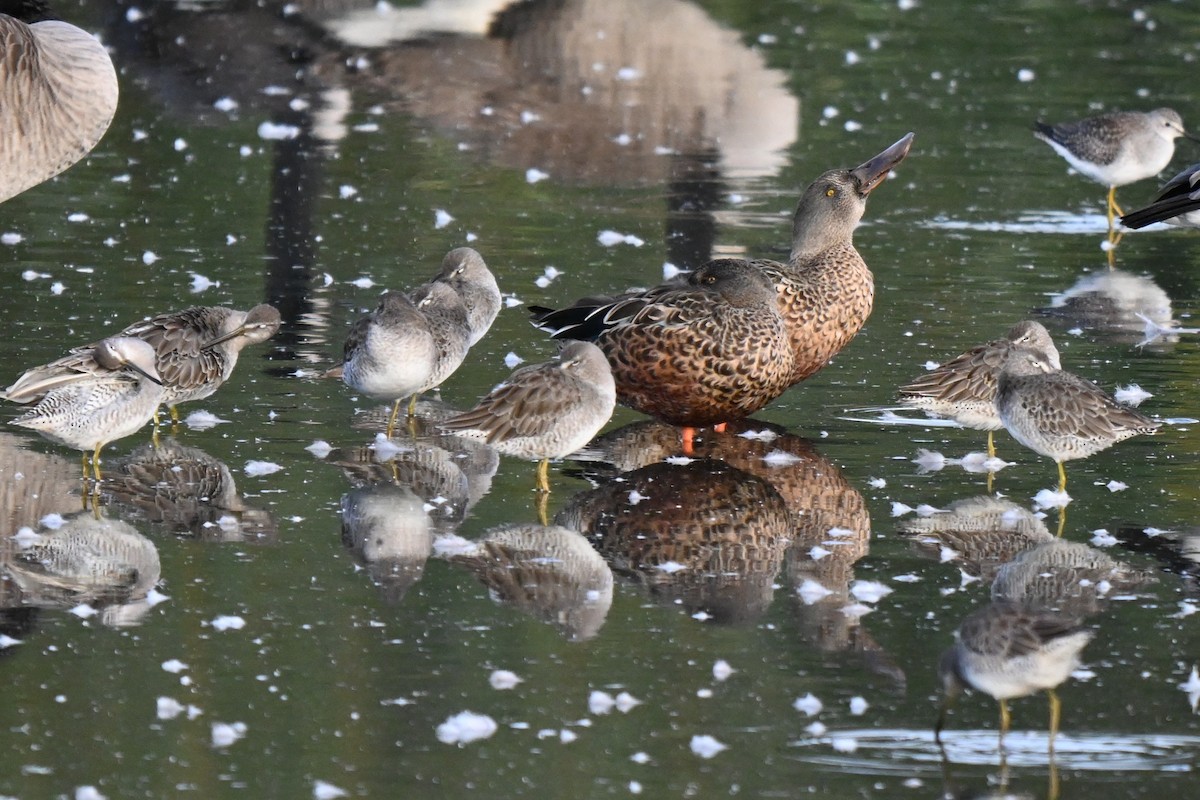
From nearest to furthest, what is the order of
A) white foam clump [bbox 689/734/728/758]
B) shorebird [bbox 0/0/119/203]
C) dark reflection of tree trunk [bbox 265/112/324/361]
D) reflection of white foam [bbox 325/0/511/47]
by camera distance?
white foam clump [bbox 689/734/728/758] < shorebird [bbox 0/0/119/203] < dark reflection of tree trunk [bbox 265/112/324/361] < reflection of white foam [bbox 325/0/511/47]

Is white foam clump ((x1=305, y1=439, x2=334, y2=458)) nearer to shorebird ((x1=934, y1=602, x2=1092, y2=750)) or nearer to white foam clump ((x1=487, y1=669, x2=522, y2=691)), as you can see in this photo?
white foam clump ((x1=487, y1=669, x2=522, y2=691))

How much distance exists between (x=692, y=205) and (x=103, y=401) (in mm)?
7266

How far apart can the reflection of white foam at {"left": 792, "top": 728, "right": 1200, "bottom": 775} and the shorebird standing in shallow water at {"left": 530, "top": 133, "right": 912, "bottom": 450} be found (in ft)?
10.8

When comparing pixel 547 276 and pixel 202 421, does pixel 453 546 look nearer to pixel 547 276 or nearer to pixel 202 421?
pixel 202 421

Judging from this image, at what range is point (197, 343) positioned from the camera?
9.38m

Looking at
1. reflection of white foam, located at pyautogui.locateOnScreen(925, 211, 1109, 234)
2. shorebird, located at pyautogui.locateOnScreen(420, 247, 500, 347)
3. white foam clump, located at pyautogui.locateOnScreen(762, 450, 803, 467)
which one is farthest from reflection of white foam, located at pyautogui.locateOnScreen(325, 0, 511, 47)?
white foam clump, located at pyautogui.locateOnScreen(762, 450, 803, 467)

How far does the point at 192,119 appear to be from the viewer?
17406mm

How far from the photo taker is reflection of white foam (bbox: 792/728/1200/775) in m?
5.78

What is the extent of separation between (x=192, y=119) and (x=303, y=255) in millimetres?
4806

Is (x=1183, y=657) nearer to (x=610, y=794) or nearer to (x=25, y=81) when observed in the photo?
(x=610, y=794)

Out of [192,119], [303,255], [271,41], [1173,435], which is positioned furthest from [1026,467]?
[271,41]

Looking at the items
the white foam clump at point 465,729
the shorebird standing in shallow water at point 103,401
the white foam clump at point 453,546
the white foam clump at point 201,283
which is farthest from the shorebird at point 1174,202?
the white foam clump at point 201,283

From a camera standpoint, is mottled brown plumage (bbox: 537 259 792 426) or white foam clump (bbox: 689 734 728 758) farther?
mottled brown plumage (bbox: 537 259 792 426)

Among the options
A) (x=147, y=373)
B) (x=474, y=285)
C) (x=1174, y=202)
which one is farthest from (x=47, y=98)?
(x=1174, y=202)
